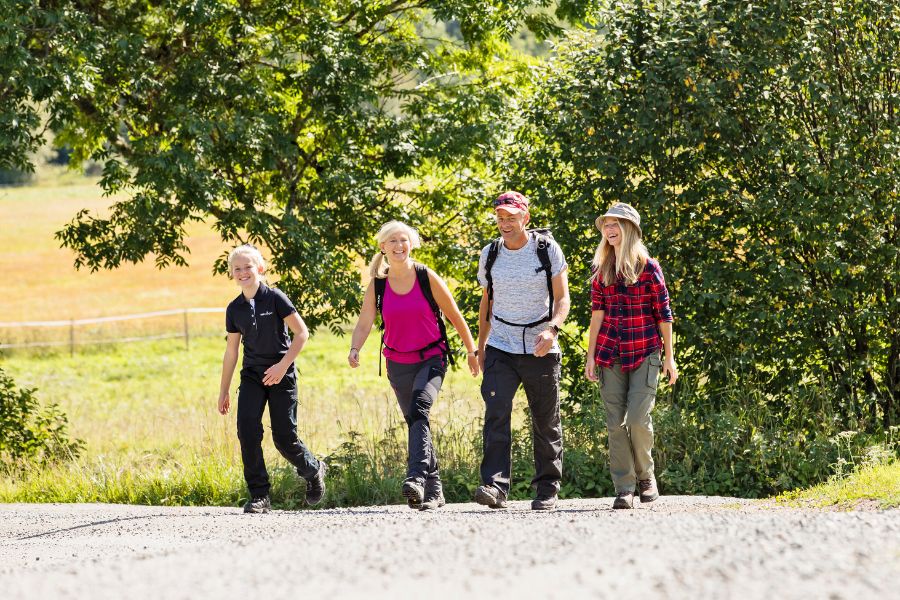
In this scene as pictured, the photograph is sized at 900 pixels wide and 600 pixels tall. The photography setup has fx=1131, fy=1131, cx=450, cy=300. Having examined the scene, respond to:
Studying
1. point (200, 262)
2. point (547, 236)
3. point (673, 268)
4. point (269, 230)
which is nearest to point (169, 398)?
point (269, 230)

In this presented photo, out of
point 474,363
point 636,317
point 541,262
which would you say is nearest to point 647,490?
point 636,317

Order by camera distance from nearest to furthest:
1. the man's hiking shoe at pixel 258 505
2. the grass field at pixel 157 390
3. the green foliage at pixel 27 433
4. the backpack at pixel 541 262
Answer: the backpack at pixel 541 262
the man's hiking shoe at pixel 258 505
the grass field at pixel 157 390
the green foliage at pixel 27 433

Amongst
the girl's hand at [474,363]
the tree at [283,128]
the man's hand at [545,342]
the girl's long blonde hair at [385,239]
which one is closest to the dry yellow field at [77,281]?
the tree at [283,128]

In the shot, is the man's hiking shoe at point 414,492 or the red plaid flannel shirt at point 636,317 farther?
the man's hiking shoe at point 414,492

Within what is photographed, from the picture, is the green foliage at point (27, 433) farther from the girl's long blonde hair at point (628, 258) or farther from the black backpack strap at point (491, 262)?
the girl's long blonde hair at point (628, 258)

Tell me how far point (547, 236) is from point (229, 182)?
5.92m

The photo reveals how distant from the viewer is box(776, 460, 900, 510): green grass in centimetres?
725

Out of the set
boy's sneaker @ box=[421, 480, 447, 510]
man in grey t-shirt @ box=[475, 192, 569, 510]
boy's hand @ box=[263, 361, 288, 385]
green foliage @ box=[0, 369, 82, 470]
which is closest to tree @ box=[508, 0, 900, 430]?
man in grey t-shirt @ box=[475, 192, 569, 510]

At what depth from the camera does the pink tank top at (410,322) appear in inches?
308

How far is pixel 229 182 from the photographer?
12.6 meters

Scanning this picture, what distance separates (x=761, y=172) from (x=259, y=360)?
4.83 meters

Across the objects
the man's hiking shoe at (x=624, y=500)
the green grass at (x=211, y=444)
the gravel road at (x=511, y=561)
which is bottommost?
Result: the green grass at (x=211, y=444)

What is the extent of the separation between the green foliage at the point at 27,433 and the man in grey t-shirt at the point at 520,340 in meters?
6.84

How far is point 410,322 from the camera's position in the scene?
7836 millimetres
